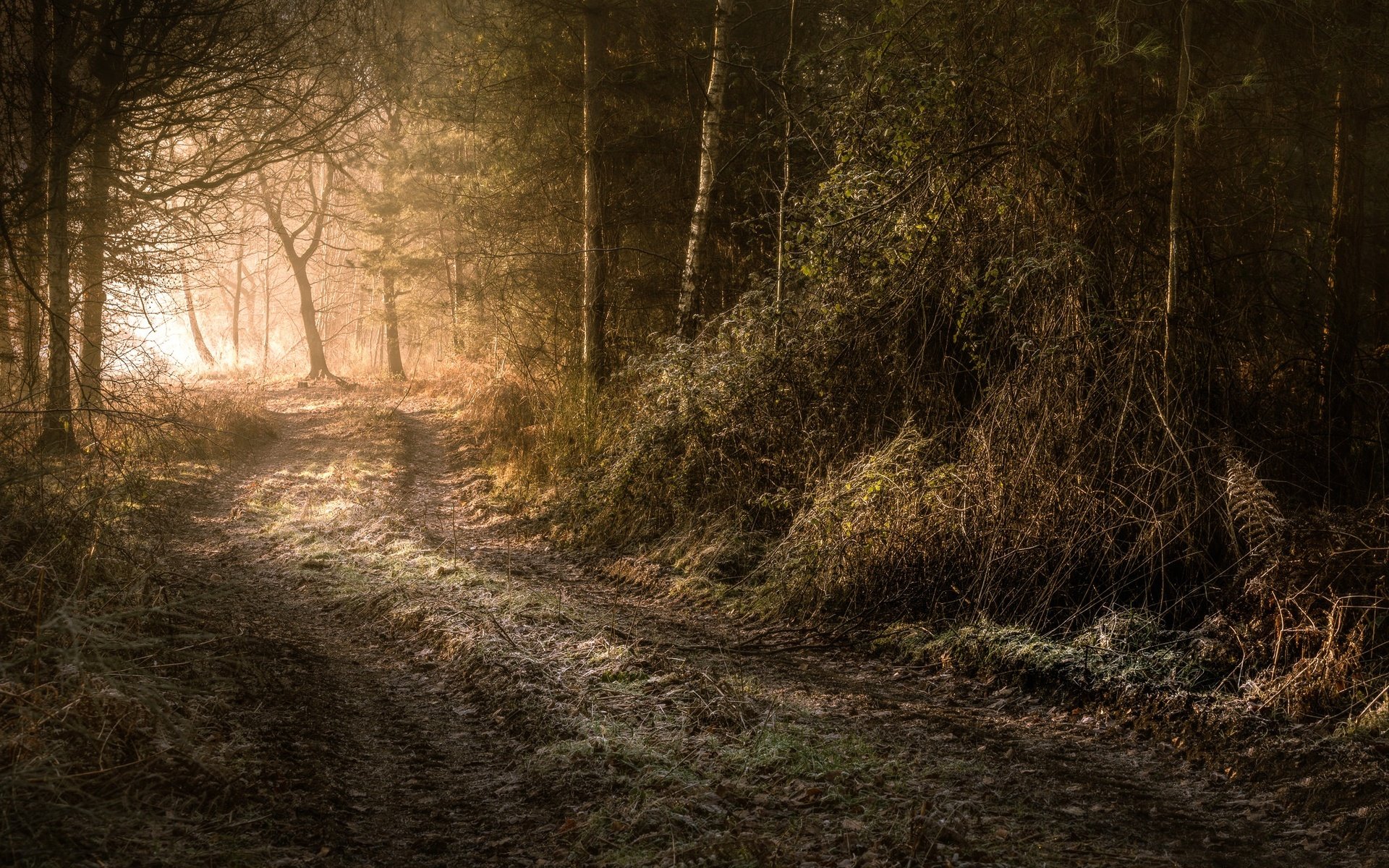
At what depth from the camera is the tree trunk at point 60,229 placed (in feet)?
24.1

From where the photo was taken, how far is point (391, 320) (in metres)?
30.3

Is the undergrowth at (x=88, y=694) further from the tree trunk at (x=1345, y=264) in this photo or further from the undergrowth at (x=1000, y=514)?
the tree trunk at (x=1345, y=264)

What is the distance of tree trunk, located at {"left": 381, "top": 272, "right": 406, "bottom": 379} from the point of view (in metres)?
29.5

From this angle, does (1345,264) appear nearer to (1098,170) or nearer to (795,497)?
(1098,170)

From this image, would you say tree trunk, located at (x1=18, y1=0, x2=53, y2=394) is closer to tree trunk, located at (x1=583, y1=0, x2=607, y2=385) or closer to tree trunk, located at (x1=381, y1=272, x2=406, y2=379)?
tree trunk, located at (x1=583, y1=0, x2=607, y2=385)

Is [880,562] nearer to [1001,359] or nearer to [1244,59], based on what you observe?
[1001,359]

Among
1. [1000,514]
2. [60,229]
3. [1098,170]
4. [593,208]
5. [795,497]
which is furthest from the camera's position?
[593,208]

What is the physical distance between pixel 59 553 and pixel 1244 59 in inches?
420

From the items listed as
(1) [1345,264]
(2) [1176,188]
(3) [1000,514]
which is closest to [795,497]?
(3) [1000,514]

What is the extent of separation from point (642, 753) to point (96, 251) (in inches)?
453

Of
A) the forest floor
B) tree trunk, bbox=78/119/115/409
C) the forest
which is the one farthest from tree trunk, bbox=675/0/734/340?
tree trunk, bbox=78/119/115/409

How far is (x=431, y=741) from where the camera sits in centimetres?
543

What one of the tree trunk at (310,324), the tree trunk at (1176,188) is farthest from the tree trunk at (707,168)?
the tree trunk at (310,324)

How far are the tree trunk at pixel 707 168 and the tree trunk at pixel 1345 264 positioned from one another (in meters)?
6.88
